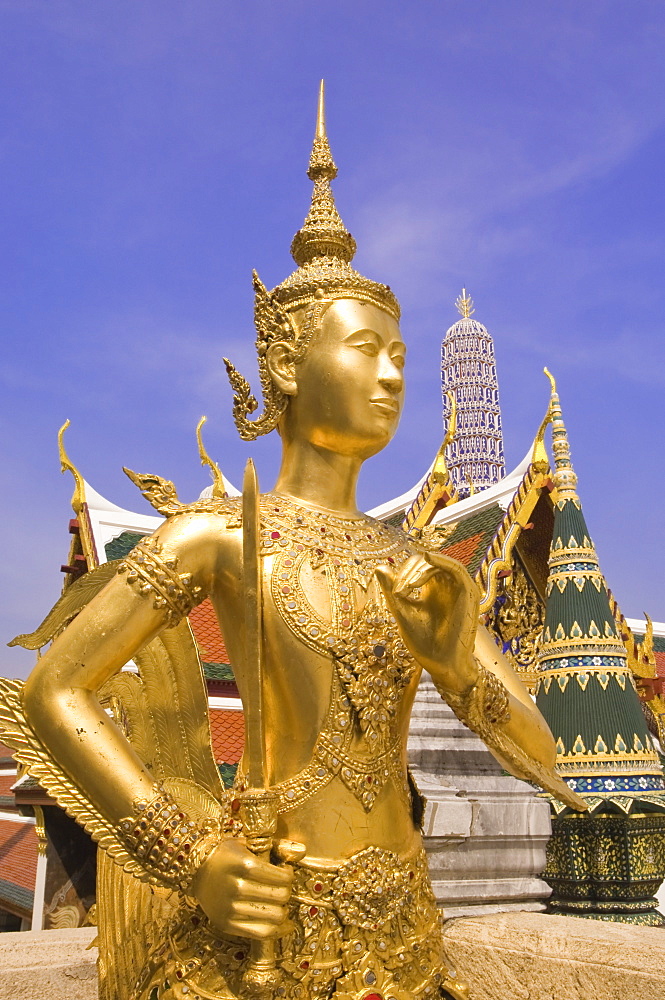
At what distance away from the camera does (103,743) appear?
1.99 meters

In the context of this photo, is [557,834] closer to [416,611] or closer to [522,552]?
[416,611]

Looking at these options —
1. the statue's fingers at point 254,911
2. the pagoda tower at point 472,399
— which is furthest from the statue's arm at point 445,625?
the pagoda tower at point 472,399

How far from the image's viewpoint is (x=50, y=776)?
2018 millimetres

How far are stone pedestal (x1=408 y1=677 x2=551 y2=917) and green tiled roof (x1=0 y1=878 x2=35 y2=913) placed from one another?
691cm

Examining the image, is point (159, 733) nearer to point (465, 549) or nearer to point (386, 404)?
point (386, 404)

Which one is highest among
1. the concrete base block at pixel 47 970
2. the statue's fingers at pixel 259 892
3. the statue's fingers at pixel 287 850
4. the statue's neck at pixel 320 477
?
the statue's neck at pixel 320 477

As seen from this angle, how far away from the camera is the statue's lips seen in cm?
240

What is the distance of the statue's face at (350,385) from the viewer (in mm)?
2396

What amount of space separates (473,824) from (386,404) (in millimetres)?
1740

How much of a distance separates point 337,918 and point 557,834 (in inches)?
157

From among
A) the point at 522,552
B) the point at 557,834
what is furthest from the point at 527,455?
the point at 557,834

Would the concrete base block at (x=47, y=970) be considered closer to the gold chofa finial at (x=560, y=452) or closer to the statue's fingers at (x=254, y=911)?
the statue's fingers at (x=254, y=911)

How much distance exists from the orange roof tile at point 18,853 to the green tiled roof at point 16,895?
0.13 ft

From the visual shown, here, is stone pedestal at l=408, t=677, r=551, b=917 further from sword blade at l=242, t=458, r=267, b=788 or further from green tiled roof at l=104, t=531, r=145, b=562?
green tiled roof at l=104, t=531, r=145, b=562
